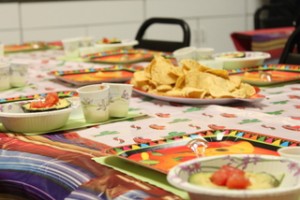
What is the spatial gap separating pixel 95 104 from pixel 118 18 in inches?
129

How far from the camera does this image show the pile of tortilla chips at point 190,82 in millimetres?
1476

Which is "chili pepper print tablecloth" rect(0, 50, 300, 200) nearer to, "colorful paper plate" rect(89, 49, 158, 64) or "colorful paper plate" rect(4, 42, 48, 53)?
"colorful paper plate" rect(89, 49, 158, 64)

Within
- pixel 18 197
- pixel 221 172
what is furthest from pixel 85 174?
pixel 221 172

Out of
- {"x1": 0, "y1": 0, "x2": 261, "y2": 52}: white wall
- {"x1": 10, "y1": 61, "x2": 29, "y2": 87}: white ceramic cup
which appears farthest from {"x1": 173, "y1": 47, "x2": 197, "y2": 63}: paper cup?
{"x1": 0, "y1": 0, "x2": 261, "y2": 52}: white wall

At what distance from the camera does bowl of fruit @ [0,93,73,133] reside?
123 cm

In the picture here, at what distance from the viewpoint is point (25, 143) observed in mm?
1159

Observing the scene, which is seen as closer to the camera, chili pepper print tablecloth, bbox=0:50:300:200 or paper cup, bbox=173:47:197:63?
chili pepper print tablecloth, bbox=0:50:300:200

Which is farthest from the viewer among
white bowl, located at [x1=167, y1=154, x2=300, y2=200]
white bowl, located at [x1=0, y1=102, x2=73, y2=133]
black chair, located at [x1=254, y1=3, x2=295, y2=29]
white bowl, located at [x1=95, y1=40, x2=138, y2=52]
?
black chair, located at [x1=254, y1=3, x2=295, y2=29]

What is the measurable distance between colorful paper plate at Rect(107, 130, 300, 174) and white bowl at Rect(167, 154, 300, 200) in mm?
150

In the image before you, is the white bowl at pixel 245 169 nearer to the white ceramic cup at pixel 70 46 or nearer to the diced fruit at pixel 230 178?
the diced fruit at pixel 230 178

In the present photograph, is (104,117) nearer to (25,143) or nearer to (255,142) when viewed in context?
(25,143)

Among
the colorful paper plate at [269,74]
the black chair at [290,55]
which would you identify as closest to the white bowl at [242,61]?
the colorful paper plate at [269,74]

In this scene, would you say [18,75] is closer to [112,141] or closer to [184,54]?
[184,54]

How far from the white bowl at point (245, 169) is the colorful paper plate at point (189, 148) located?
0.49 feet
